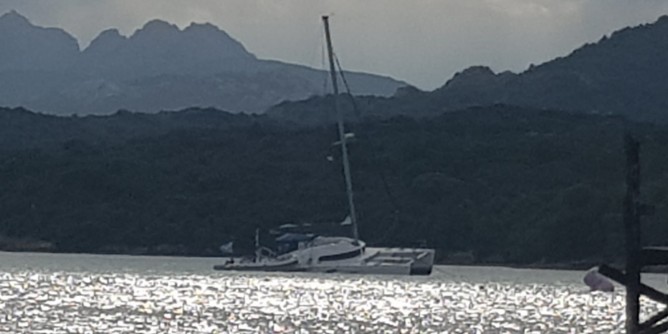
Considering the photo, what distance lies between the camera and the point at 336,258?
382 ft

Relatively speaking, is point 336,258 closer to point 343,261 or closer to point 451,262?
point 343,261

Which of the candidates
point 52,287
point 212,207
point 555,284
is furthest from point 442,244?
point 52,287

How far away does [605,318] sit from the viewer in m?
78.4

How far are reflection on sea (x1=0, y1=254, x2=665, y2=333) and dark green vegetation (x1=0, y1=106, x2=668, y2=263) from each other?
1254 inches

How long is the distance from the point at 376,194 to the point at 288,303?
85.4m

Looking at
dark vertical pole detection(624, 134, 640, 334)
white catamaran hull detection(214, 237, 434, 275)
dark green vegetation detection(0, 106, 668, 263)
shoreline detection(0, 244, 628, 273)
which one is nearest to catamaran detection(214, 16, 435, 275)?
white catamaran hull detection(214, 237, 434, 275)

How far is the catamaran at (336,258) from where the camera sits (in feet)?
381

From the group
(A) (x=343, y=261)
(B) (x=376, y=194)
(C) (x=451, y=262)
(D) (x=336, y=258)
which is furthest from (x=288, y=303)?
(B) (x=376, y=194)

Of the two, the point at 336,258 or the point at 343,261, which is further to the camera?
the point at 343,261

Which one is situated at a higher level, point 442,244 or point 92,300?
point 442,244

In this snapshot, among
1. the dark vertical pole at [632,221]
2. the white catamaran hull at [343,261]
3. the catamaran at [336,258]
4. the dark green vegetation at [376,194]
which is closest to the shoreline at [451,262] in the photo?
the dark green vegetation at [376,194]

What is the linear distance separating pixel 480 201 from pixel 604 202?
1691 cm

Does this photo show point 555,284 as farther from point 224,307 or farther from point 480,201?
point 480,201

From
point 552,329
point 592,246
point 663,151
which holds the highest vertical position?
point 663,151
